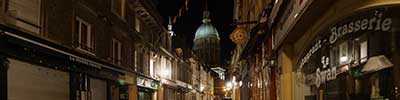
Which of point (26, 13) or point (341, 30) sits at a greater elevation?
point (26, 13)

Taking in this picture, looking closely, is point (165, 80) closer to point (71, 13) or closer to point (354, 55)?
point (71, 13)

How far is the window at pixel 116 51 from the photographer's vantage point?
21.4m

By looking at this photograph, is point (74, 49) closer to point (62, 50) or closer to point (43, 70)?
point (62, 50)

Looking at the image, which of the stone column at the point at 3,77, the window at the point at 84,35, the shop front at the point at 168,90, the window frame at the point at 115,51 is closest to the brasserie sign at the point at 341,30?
the stone column at the point at 3,77

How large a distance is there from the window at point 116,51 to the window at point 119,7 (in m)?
1.35

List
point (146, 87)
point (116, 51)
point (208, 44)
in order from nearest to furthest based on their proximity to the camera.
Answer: point (116, 51) < point (146, 87) < point (208, 44)

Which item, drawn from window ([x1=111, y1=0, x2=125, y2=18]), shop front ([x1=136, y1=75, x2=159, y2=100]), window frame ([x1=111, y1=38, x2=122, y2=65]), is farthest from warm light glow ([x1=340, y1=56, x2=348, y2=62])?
shop front ([x1=136, y1=75, x2=159, y2=100])

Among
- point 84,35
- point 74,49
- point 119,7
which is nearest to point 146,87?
point 119,7

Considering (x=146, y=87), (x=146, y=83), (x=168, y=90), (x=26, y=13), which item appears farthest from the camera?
(x=168, y=90)

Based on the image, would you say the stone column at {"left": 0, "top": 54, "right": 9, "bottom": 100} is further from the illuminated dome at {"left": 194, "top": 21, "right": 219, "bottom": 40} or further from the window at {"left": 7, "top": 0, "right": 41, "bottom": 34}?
the illuminated dome at {"left": 194, "top": 21, "right": 219, "bottom": 40}

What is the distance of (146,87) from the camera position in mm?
27875

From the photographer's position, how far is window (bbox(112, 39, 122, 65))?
2138 centimetres

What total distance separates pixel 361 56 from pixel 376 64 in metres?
0.41

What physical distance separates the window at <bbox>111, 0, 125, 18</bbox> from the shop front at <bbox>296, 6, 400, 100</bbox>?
50.8 feet
